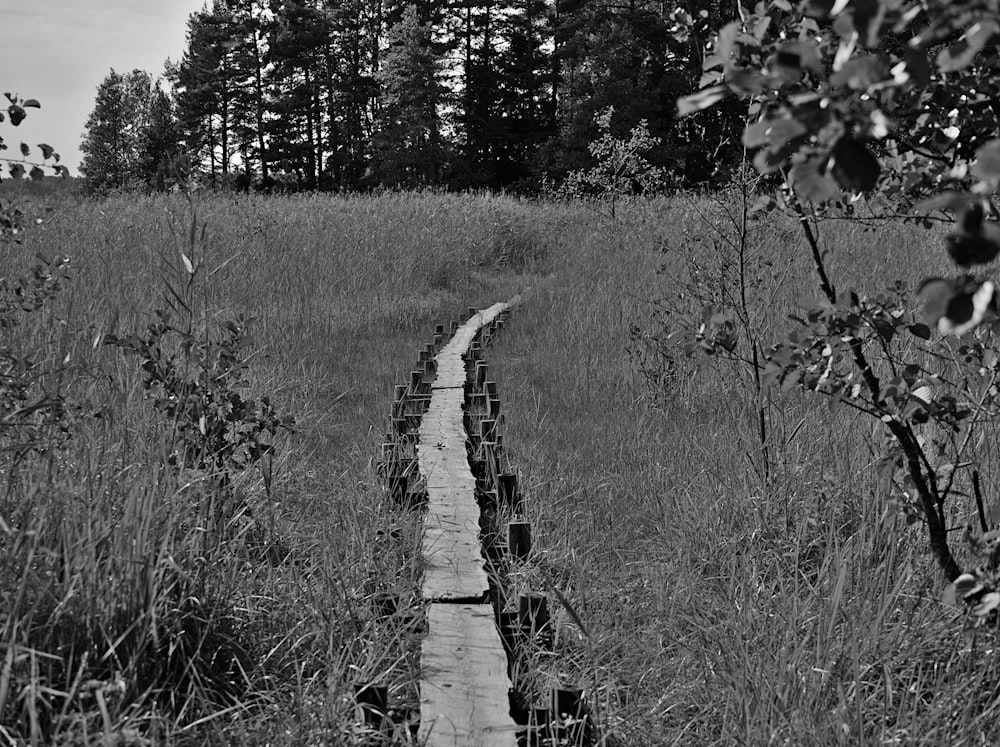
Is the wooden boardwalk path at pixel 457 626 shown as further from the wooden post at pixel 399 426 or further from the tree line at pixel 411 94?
the tree line at pixel 411 94

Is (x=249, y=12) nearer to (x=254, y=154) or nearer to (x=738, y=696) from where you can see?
(x=254, y=154)

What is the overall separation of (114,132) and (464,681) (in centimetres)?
5750

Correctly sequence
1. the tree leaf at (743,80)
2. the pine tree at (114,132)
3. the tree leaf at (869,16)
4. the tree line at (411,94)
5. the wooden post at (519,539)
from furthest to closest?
the pine tree at (114,132), the tree line at (411,94), the wooden post at (519,539), the tree leaf at (743,80), the tree leaf at (869,16)

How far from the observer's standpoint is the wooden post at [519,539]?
2674 millimetres

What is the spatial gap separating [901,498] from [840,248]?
23.7 ft

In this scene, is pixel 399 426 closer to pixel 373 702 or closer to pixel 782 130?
pixel 373 702

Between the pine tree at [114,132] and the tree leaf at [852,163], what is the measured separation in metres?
55.8

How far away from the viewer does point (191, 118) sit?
4753 centimetres

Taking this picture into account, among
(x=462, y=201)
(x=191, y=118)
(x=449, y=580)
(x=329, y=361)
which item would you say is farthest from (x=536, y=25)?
(x=449, y=580)

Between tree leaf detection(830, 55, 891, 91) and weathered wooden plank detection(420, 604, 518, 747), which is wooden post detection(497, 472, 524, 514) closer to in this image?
weathered wooden plank detection(420, 604, 518, 747)

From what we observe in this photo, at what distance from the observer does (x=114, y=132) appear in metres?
51.9

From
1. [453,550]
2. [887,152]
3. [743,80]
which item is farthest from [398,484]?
[743,80]

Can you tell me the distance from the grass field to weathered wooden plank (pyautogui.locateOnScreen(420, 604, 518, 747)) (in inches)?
3.1

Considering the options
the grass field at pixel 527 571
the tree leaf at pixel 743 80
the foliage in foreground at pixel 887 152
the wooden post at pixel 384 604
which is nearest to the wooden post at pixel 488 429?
the grass field at pixel 527 571
